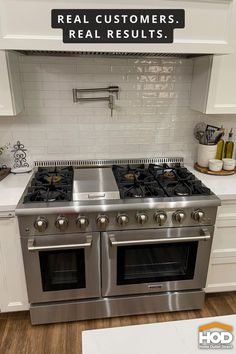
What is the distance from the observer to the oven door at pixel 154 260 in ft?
5.57

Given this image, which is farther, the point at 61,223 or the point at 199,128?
the point at 199,128

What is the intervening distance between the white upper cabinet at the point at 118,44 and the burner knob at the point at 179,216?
0.94 m

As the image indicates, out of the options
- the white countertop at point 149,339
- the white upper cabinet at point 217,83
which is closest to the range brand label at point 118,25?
the white upper cabinet at point 217,83

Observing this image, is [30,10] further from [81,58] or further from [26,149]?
[26,149]

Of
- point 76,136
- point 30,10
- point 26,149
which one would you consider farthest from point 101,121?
point 30,10

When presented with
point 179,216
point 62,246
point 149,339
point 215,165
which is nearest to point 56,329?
point 62,246

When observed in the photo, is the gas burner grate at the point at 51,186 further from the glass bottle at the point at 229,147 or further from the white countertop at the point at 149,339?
the glass bottle at the point at 229,147

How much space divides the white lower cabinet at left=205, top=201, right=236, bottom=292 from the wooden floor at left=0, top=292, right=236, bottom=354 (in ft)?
0.53

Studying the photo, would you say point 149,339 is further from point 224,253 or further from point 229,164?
point 229,164

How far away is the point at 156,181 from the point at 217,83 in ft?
2.55

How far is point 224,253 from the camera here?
6.31ft

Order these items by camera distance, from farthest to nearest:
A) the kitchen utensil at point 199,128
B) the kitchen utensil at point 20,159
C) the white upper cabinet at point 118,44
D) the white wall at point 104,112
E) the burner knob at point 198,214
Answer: the kitchen utensil at point 199,128
the kitchen utensil at point 20,159
the white wall at point 104,112
the burner knob at point 198,214
the white upper cabinet at point 118,44

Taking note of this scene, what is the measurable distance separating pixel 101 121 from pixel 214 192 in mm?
1006

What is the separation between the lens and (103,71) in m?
2.02
